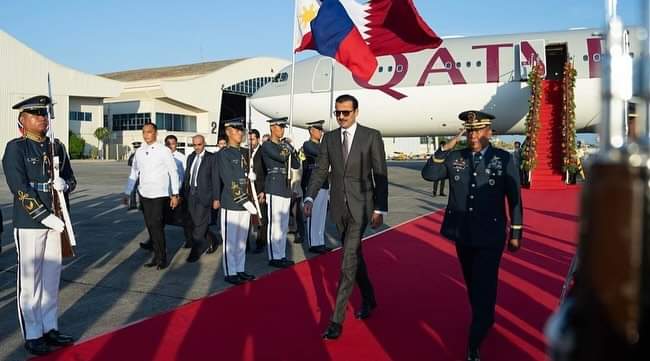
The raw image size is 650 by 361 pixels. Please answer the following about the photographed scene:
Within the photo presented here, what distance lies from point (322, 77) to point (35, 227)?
51.5 ft

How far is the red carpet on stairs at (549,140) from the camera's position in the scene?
18.0 meters

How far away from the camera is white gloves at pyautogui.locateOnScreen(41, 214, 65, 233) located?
4.18m

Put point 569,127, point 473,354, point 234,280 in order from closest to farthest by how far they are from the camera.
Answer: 1. point 473,354
2. point 234,280
3. point 569,127

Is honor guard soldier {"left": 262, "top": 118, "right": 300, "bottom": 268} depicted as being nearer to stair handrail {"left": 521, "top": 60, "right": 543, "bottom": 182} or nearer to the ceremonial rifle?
the ceremonial rifle

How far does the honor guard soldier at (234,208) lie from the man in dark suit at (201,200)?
1.17 feet

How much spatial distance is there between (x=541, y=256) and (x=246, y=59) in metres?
52.9

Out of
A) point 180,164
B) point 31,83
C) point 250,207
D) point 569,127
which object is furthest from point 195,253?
point 31,83

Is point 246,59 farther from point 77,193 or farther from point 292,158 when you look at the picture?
point 292,158

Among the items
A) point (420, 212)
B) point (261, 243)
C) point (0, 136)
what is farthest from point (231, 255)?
point (0, 136)

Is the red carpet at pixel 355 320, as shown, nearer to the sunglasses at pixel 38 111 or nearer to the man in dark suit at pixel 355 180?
the man in dark suit at pixel 355 180

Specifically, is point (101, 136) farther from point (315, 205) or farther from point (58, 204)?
point (58, 204)

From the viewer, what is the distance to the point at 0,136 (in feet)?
147

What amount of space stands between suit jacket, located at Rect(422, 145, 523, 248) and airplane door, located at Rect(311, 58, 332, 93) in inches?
604

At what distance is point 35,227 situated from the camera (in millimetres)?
4246
